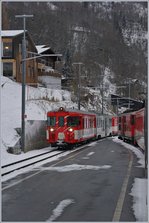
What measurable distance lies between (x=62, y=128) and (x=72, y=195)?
23.0m

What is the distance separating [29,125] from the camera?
1303 inches

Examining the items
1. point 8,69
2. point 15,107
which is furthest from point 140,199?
point 8,69

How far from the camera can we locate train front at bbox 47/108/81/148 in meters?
35.7

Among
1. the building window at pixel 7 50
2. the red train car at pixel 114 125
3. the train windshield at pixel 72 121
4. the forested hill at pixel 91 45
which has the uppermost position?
the forested hill at pixel 91 45

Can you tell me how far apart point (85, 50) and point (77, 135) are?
2868 inches

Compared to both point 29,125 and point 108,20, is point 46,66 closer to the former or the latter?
point 108,20

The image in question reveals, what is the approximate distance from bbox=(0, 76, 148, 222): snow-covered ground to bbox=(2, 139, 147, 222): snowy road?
224 mm

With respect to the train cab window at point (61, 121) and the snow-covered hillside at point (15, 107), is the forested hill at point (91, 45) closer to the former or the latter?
the snow-covered hillside at point (15, 107)

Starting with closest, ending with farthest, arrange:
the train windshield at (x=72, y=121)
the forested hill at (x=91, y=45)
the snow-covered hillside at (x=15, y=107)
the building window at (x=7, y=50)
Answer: the snow-covered hillside at (x=15, y=107), the train windshield at (x=72, y=121), the building window at (x=7, y=50), the forested hill at (x=91, y=45)

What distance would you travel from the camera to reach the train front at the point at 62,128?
1406 inches

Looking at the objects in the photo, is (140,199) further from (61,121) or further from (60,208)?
(61,121)

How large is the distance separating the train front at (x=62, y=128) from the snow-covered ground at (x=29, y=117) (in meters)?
1.18

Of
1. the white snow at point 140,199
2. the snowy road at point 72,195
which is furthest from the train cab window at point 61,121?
the white snow at point 140,199

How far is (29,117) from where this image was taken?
45156 mm
